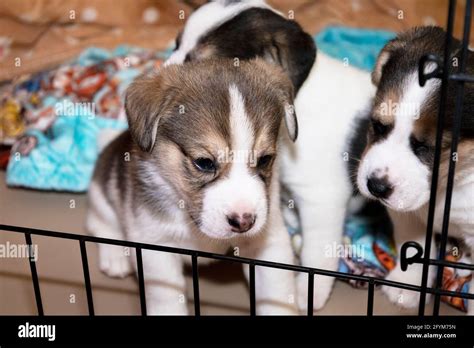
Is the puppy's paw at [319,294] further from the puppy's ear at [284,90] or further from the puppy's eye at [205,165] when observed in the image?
the puppy's eye at [205,165]

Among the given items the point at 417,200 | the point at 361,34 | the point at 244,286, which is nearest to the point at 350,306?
the point at 244,286

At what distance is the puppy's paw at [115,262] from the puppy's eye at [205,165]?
910mm

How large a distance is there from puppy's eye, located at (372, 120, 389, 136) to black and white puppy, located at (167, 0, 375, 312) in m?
0.38

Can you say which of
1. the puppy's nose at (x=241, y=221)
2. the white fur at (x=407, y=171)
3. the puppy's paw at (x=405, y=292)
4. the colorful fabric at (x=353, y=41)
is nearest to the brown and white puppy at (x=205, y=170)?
the puppy's nose at (x=241, y=221)

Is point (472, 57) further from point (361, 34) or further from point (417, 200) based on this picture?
point (361, 34)

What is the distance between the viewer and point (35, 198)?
344cm

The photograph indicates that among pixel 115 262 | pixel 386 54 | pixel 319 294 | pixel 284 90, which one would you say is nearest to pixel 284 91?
pixel 284 90

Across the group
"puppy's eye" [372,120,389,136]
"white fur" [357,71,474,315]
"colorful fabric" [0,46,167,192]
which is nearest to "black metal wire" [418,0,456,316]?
"white fur" [357,71,474,315]

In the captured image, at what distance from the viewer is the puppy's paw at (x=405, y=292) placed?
280 centimetres

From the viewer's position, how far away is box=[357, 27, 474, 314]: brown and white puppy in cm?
221

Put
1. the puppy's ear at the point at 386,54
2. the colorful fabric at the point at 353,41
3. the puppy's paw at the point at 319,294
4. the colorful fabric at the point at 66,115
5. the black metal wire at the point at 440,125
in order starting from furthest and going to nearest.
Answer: the colorful fabric at the point at 353,41
the colorful fabric at the point at 66,115
the puppy's paw at the point at 319,294
the puppy's ear at the point at 386,54
the black metal wire at the point at 440,125

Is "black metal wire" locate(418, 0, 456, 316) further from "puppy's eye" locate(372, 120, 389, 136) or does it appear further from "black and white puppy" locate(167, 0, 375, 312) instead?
"black and white puppy" locate(167, 0, 375, 312)

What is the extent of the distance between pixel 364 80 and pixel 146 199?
1.04 m
